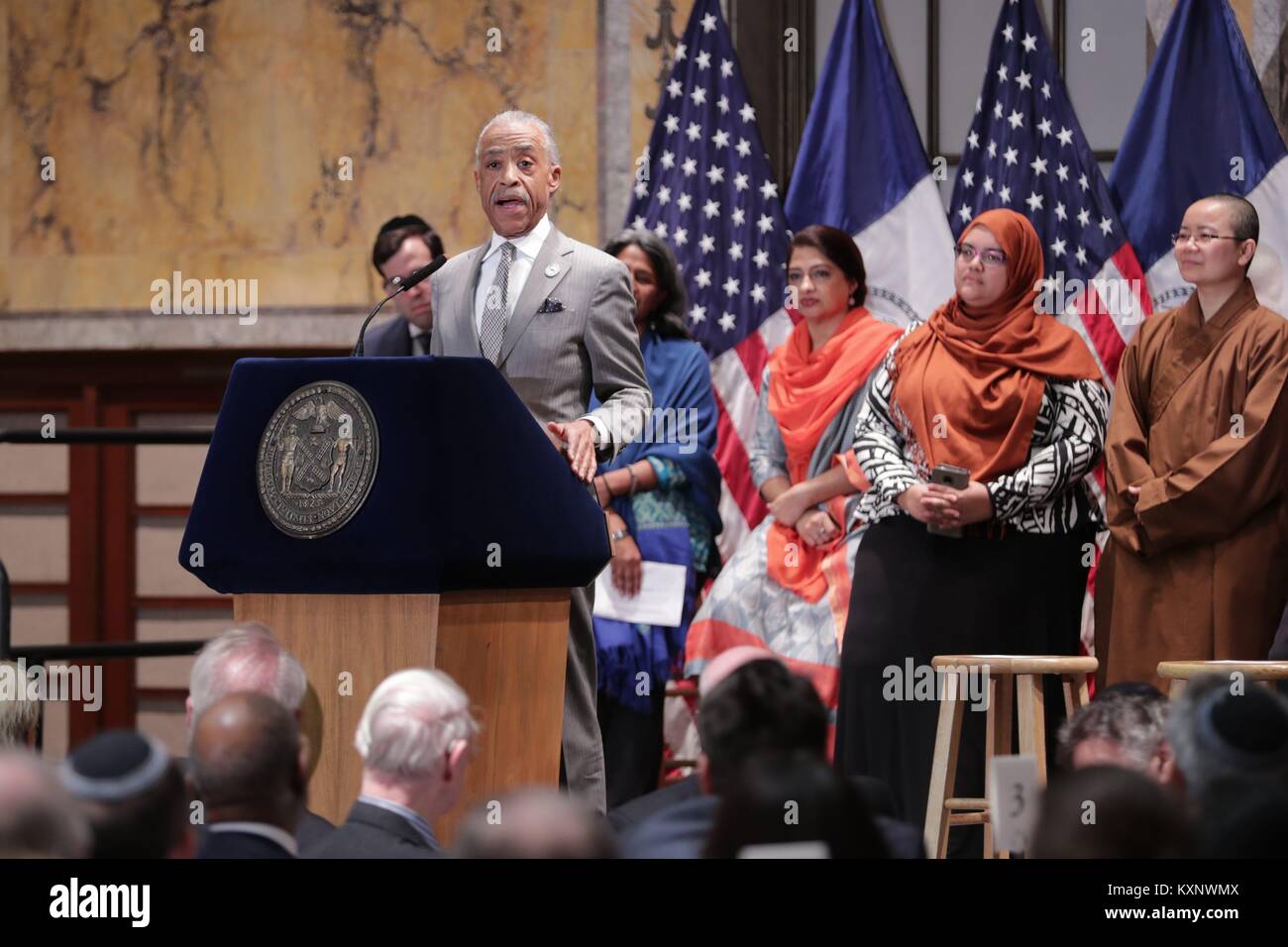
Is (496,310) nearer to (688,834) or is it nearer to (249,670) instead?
(249,670)

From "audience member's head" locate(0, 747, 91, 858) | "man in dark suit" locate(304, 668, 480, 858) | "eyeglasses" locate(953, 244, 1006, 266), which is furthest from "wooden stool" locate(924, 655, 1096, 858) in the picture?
"audience member's head" locate(0, 747, 91, 858)

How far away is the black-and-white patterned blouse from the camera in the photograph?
4.24 meters

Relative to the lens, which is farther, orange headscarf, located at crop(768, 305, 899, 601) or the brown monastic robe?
orange headscarf, located at crop(768, 305, 899, 601)

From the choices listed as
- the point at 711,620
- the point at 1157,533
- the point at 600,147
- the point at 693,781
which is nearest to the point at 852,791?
the point at 693,781

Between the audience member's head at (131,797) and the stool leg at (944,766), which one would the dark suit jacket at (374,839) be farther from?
the stool leg at (944,766)

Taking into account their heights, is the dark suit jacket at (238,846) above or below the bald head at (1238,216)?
below

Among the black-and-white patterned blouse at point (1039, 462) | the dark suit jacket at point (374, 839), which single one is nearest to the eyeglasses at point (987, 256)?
the black-and-white patterned blouse at point (1039, 462)

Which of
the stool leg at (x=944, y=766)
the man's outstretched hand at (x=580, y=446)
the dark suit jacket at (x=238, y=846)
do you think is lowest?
the stool leg at (x=944, y=766)

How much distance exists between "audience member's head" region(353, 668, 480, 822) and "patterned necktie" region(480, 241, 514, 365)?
86 centimetres

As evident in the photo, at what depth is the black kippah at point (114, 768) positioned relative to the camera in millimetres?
1695

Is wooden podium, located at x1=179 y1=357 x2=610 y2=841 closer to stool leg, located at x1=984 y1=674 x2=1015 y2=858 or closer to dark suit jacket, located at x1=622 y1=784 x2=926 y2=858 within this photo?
dark suit jacket, located at x1=622 y1=784 x2=926 y2=858

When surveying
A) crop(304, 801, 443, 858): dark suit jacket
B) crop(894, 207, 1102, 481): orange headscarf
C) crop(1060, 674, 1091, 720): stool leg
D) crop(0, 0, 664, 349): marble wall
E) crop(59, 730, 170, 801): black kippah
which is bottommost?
crop(1060, 674, 1091, 720): stool leg

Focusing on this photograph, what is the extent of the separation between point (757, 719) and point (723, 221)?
3873 mm

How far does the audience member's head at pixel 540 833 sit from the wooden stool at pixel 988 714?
7.64ft
